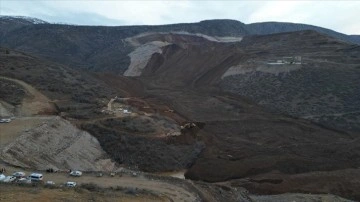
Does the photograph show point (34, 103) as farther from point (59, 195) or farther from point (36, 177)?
point (59, 195)

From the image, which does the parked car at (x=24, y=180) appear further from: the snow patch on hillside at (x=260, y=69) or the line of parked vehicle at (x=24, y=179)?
the snow patch on hillside at (x=260, y=69)

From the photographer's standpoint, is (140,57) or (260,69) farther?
(140,57)

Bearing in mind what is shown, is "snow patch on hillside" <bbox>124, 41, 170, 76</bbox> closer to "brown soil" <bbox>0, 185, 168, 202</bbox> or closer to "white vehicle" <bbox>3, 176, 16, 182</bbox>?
"white vehicle" <bbox>3, 176, 16, 182</bbox>

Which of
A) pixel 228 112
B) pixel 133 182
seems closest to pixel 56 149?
pixel 133 182

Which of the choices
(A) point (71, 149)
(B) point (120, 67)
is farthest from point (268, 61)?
(A) point (71, 149)

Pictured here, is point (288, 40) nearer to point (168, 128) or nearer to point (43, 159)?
point (168, 128)

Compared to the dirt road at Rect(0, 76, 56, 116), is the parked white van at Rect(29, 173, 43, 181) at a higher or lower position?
lower

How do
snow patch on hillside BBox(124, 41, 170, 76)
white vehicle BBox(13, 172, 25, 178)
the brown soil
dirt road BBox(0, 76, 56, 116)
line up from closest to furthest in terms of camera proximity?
the brown soil, white vehicle BBox(13, 172, 25, 178), dirt road BBox(0, 76, 56, 116), snow patch on hillside BBox(124, 41, 170, 76)

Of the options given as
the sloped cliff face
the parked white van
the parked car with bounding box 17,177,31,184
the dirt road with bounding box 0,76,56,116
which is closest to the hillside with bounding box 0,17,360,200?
the sloped cliff face
